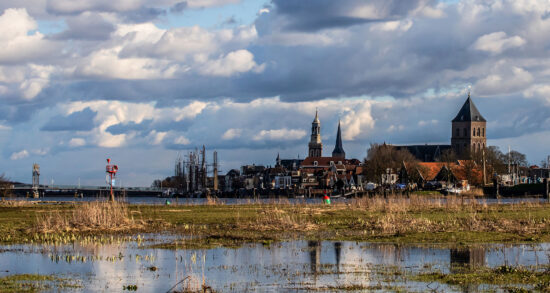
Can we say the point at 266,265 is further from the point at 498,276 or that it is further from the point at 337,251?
the point at 498,276

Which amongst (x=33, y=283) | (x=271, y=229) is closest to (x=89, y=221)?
(x=271, y=229)

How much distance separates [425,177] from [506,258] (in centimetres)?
16475

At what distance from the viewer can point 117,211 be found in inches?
1845

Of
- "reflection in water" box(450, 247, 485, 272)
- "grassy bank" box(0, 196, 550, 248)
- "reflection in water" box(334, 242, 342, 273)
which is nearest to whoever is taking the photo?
"reflection in water" box(450, 247, 485, 272)

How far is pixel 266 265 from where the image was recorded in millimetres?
29922

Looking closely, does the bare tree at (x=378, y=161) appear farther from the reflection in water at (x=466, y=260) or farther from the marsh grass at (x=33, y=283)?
the marsh grass at (x=33, y=283)

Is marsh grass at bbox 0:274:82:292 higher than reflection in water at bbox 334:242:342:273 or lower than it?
lower

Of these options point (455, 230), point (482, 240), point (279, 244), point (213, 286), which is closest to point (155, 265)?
point (213, 286)

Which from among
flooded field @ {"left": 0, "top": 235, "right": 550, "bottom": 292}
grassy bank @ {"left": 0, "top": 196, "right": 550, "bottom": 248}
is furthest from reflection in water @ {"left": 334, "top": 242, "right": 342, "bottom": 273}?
grassy bank @ {"left": 0, "top": 196, "right": 550, "bottom": 248}

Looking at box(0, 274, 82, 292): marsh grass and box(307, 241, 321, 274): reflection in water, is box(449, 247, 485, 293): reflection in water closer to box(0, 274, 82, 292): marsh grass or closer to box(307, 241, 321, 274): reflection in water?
box(307, 241, 321, 274): reflection in water

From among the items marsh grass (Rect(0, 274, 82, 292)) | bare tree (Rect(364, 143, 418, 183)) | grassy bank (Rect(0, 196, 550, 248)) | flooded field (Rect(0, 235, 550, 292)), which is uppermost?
bare tree (Rect(364, 143, 418, 183))

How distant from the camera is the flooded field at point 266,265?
24750mm

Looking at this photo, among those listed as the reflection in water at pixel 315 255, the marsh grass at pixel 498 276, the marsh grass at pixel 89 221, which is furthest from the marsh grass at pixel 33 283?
the marsh grass at pixel 89 221

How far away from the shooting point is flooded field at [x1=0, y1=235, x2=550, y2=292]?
2475cm
